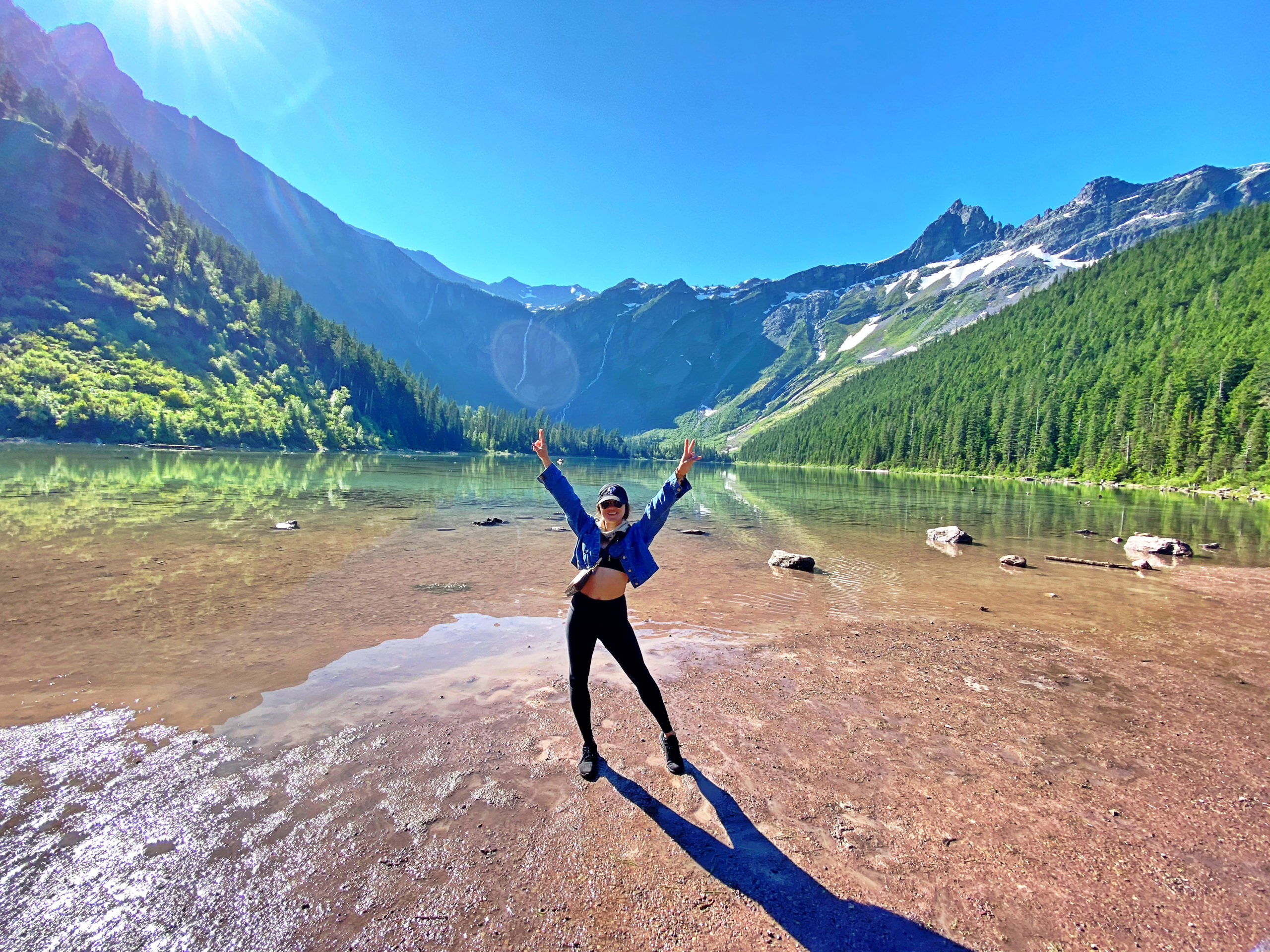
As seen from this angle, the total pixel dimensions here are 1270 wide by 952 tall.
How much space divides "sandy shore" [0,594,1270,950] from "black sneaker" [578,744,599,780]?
0.14 meters

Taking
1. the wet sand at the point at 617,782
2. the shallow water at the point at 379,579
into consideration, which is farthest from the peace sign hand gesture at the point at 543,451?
the shallow water at the point at 379,579

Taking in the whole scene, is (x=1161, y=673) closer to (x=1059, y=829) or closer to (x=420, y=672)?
(x=1059, y=829)

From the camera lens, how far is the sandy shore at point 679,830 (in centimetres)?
391

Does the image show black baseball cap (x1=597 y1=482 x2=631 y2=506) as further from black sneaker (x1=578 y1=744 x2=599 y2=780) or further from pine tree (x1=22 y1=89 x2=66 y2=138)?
pine tree (x1=22 y1=89 x2=66 y2=138)

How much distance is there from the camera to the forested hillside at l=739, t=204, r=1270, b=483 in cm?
7581

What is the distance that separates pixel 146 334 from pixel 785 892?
15687cm

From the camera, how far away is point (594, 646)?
20.2 ft

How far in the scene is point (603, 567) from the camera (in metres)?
6.18

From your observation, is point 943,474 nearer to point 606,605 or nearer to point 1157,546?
point 1157,546

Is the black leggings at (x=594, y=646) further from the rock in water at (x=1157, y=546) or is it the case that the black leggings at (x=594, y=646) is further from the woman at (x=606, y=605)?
the rock in water at (x=1157, y=546)

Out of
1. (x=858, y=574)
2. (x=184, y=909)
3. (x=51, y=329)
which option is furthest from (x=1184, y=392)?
(x=51, y=329)

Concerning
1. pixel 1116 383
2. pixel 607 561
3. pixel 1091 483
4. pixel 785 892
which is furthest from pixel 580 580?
pixel 1116 383

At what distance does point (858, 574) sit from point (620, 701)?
44.5 feet

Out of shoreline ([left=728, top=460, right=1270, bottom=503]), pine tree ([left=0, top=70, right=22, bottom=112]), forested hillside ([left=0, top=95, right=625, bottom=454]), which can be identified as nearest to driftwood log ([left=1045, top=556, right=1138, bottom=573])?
shoreline ([left=728, top=460, right=1270, bottom=503])
